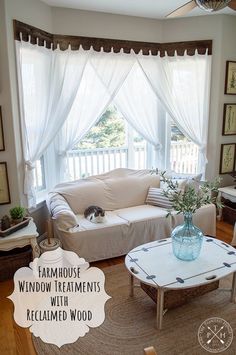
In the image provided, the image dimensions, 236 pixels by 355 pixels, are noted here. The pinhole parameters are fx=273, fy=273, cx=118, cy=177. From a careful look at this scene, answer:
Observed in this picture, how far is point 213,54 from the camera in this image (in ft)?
11.9

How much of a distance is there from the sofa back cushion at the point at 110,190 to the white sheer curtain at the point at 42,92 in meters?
0.47

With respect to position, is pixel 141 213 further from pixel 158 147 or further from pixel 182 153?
pixel 182 153

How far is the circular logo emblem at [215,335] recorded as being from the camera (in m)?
1.91

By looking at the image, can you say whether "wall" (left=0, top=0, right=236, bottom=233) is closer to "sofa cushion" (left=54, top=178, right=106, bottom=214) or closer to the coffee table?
"sofa cushion" (left=54, top=178, right=106, bottom=214)

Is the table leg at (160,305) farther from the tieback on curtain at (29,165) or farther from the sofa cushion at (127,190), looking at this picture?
the tieback on curtain at (29,165)

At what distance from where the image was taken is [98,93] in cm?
351

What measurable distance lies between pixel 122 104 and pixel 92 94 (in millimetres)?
442

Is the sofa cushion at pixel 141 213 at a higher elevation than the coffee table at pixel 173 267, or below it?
higher

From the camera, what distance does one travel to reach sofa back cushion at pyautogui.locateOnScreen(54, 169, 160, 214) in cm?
328

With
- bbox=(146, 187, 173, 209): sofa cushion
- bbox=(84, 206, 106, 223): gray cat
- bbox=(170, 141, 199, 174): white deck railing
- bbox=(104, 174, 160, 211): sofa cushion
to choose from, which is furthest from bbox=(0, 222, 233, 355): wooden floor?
bbox=(170, 141, 199, 174): white deck railing

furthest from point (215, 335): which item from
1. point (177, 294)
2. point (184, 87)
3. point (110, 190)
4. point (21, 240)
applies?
point (184, 87)

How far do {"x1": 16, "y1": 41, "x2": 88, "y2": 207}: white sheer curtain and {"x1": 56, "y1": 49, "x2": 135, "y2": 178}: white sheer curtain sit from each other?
0.13 metres

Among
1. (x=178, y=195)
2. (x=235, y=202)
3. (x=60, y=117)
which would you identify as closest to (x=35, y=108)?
(x=60, y=117)

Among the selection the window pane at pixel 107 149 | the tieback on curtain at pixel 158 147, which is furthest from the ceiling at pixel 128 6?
the tieback on curtain at pixel 158 147
